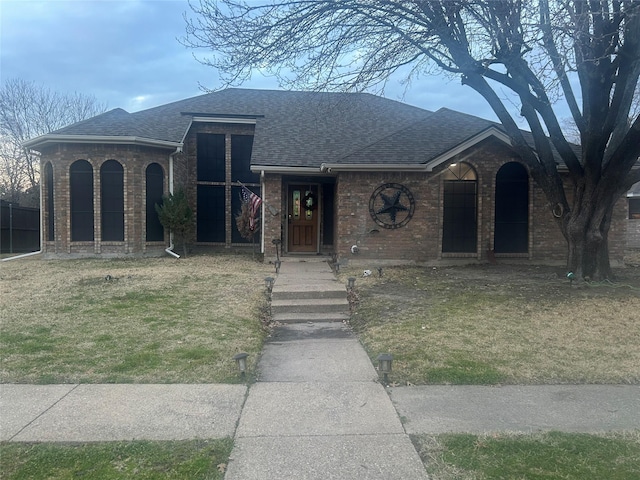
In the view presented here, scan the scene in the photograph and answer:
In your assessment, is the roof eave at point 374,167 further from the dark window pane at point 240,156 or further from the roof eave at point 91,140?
the roof eave at point 91,140

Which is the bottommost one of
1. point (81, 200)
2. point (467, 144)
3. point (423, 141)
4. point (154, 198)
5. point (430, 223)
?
point (430, 223)

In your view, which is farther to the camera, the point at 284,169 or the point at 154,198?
the point at 154,198

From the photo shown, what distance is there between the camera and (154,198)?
1459 centimetres

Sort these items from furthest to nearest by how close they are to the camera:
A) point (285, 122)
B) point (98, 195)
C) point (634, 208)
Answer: point (634, 208) → point (285, 122) → point (98, 195)

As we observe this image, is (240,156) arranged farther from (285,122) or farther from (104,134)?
(104,134)

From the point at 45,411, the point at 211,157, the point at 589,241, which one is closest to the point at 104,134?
the point at 211,157

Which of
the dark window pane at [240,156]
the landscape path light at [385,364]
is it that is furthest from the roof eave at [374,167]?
the landscape path light at [385,364]

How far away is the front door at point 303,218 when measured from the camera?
48.9ft

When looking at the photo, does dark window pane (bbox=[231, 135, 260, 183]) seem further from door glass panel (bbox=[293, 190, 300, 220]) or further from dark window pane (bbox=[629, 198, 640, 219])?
dark window pane (bbox=[629, 198, 640, 219])

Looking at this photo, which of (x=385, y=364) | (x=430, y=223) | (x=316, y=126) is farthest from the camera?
(x=316, y=126)

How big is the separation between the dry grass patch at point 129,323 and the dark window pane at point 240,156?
644 centimetres

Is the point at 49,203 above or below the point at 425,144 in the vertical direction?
below

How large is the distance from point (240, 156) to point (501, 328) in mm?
12808

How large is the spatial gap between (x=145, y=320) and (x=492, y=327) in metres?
5.21
